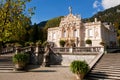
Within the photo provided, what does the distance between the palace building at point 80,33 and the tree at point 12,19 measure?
25.7 meters

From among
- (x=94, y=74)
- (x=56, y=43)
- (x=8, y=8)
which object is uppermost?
(x=8, y=8)

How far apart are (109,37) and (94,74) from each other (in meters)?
40.5

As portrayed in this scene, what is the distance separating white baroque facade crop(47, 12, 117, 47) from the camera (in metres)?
49.2

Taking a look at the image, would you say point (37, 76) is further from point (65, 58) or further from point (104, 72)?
point (65, 58)

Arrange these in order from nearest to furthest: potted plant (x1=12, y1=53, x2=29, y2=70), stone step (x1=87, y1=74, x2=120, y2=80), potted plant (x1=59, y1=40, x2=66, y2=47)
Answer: stone step (x1=87, y1=74, x2=120, y2=80), potted plant (x1=12, y1=53, x2=29, y2=70), potted plant (x1=59, y1=40, x2=66, y2=47)

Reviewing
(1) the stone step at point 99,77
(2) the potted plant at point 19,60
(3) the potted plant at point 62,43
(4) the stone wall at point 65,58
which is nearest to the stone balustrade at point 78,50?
(4) the stone wall at point 65,58

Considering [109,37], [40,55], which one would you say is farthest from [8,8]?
[109,37]

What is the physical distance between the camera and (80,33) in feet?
169

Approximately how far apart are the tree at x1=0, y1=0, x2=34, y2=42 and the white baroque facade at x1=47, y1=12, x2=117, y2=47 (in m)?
26.8

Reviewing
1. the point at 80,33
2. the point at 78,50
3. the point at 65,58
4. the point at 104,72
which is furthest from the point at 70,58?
the point at 80,33

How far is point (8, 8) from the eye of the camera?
77.9 feet

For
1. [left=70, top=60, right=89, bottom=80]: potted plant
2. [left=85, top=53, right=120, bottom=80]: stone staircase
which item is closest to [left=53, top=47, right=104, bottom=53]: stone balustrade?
[left=85, top=53, right=120, bottom=80]: stone staircase

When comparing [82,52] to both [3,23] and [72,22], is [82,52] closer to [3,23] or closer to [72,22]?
[3,23]

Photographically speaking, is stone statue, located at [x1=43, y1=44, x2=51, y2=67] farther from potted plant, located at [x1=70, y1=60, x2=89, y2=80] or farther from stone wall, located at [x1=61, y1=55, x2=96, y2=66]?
potted plant, located at [x1=70, y1=60, x2=89, y2=80]
